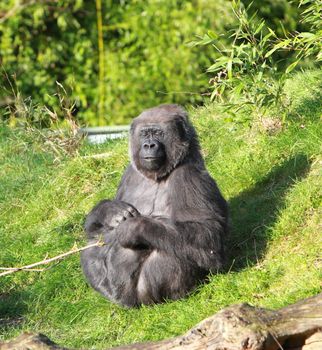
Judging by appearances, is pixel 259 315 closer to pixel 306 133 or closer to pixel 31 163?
pixel 306 133

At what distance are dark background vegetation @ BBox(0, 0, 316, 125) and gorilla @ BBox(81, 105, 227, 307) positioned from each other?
7.55m

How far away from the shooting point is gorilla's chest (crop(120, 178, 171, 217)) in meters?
7.49

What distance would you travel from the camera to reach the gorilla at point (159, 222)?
7.08m

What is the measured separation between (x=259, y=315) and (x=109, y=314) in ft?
7.97

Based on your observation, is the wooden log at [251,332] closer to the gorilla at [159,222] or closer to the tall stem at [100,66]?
the gorilla at [159,222]

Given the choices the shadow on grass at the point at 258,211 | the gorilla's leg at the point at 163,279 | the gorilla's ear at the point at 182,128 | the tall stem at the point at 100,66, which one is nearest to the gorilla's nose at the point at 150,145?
the gorilla's ear at the point at 182,128

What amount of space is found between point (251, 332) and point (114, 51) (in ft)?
39.4

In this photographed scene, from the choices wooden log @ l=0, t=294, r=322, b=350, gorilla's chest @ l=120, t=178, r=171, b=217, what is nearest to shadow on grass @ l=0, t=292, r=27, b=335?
gorilla's chest @ l=120, t=178, r=171, b=217

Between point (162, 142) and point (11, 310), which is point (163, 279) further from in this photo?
point (11, 310)

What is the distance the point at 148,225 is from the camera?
279 inches

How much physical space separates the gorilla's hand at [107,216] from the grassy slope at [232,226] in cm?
53

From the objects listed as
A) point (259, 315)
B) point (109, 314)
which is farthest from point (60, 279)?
point (259, 315)

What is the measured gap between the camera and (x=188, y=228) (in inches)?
279

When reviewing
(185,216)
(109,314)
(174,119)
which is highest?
(174,119)
